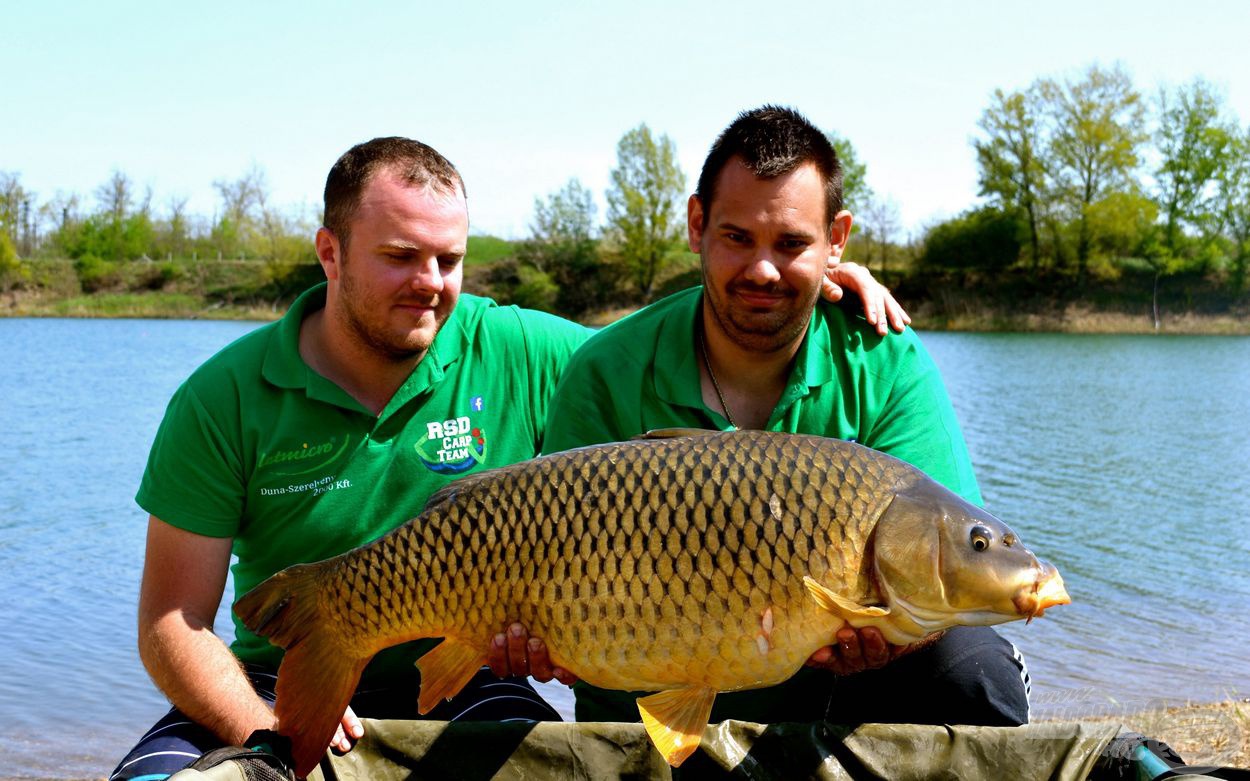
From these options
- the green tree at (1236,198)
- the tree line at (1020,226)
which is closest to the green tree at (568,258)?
the tree line at (1020,226)

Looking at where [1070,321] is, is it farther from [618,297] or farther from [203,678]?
[203,678]

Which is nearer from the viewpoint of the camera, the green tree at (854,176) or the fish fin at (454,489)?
the fish fin at (454,489)

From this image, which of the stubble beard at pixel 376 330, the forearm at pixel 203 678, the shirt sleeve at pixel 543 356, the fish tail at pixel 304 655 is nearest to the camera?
the fish tail at pixel 304 655

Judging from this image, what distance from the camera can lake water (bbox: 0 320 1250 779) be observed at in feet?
14.1

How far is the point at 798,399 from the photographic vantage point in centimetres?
237

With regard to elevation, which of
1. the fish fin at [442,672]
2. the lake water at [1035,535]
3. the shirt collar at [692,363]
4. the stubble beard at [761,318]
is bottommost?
the lake water at [1035,535]

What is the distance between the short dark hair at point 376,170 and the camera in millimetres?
2547

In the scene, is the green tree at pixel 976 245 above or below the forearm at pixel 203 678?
above

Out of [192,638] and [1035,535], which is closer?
[192,638]

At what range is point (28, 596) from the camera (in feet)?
18.5

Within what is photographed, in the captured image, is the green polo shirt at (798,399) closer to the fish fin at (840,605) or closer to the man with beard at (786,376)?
the man with beard at (786,376)

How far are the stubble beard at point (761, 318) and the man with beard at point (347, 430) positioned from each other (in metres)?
0.23

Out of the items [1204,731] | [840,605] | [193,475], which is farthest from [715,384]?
[1204,731]

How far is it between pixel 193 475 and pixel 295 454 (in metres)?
0.20
